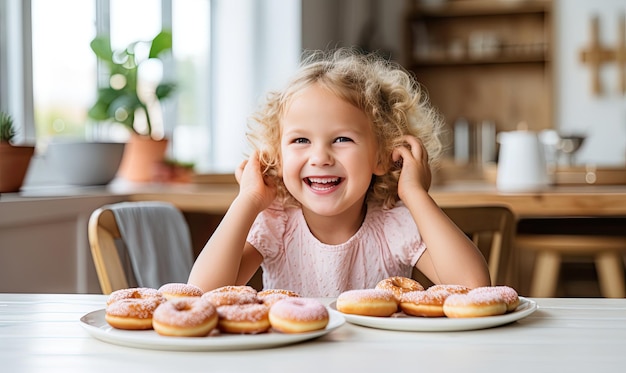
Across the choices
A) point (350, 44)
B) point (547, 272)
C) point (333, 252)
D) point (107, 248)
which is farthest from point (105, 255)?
point (350, 44)

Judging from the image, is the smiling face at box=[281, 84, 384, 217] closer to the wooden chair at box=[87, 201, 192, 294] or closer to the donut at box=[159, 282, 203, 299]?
the wooden chair at box=[87, 201, 192, 294]

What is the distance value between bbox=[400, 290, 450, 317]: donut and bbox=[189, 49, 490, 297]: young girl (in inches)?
16.8

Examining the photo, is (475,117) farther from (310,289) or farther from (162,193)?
(310,289)

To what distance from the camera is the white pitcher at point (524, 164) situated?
81.3 inches

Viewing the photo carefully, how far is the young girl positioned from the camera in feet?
3.98

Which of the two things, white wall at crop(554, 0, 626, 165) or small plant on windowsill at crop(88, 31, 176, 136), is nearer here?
small plant on windowsill at crop(88, 31, 176, 136)

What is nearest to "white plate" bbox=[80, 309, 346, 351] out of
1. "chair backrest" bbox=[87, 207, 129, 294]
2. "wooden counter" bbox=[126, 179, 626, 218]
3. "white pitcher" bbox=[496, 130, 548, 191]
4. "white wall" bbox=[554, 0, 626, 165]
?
"chair backrest" bbox=[87, 207, 129, 294]

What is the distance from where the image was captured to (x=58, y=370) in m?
0.58

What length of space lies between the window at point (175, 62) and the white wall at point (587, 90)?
2.03m

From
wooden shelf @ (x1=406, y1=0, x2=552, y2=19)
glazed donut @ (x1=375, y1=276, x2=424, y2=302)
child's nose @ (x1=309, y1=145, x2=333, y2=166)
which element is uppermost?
wooden shelf @ (x1=406, y1=0, x2=552, y2=19)

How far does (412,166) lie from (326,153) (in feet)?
0.47

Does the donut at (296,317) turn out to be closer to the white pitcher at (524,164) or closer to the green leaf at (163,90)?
the white pitcher at (524,164)

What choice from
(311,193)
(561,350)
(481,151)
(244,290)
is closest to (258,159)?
(311,193)

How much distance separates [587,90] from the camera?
524 centimetres
